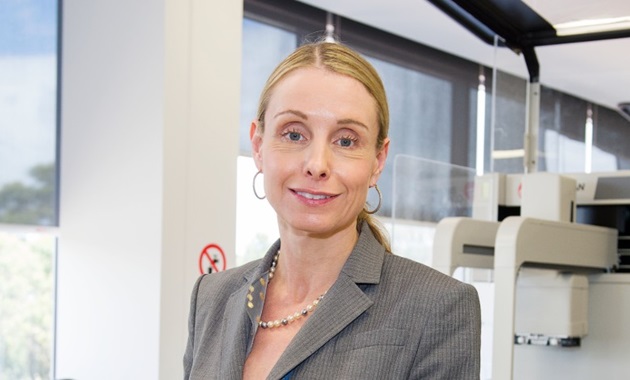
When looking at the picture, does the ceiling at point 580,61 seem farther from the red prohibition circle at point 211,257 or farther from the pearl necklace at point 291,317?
the pearl necklace at point 291,317

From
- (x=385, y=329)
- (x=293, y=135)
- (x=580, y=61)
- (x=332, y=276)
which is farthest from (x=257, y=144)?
(x=580, y=61)

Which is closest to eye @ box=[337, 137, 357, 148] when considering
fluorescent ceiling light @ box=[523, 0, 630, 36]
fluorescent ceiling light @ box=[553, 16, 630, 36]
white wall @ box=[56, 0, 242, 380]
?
white wall @ box=[56, 0, 242, 380]

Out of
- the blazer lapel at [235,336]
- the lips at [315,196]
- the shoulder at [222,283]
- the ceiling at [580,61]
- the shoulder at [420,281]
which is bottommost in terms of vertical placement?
the blazer lapel at [235,336]

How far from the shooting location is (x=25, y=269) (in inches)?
130

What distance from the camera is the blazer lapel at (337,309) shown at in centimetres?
102

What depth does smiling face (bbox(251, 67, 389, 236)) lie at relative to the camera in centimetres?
104

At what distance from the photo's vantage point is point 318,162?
40.3 inches

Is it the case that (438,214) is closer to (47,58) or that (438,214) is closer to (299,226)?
(47,58)

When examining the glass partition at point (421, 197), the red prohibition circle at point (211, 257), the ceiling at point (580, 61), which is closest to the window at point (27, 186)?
the red prohibition circle at point (211, 257)

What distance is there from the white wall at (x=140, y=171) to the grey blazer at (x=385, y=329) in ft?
6.48

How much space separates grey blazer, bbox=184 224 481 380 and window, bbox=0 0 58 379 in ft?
7.84

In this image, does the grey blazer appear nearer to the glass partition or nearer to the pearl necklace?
the pearl necklace

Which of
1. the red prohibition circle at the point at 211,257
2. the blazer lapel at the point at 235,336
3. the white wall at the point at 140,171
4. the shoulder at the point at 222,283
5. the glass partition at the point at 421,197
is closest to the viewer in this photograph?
the blazer lapel at the point at 235,336

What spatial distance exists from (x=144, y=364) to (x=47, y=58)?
4.07 ft
